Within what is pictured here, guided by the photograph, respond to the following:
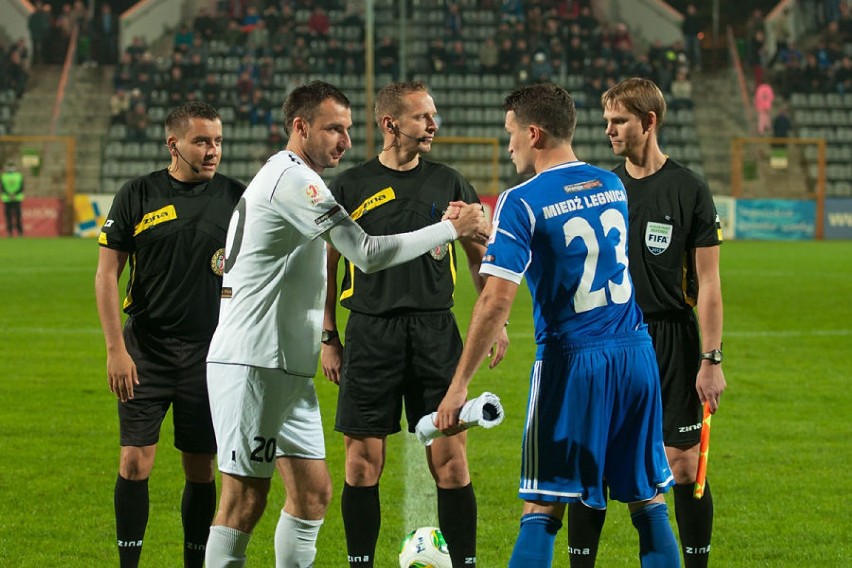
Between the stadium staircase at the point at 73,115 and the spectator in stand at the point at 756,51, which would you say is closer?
the stadium staircase at the point at 73,115

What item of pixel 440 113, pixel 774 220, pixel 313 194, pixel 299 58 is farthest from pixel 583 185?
pixel 299 58

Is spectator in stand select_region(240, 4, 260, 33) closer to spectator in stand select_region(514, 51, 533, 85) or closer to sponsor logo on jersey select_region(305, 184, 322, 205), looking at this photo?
spectator in stand select_region(514, 51, 533, 85)

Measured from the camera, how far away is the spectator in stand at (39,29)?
115 feet

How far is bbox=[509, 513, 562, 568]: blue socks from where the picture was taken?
3867 mm

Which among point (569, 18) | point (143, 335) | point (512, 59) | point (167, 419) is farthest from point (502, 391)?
point (569, 18)

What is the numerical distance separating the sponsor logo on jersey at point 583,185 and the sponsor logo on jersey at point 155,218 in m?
1.75

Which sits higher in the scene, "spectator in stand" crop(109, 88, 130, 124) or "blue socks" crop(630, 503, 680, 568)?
"spectator in stand" crop(109, 88, 130, 124)

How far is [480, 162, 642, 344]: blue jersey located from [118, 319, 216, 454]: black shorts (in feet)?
4.99

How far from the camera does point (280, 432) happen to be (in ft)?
13.7

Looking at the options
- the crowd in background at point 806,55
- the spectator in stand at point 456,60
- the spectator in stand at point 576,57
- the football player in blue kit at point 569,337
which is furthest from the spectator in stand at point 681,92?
the football player in blue kit at point 569,337

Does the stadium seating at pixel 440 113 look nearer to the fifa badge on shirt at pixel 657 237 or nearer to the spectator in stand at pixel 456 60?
the spectator in stand at pixel 456 60

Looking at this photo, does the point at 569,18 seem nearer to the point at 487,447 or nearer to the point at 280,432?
the point at 487,447

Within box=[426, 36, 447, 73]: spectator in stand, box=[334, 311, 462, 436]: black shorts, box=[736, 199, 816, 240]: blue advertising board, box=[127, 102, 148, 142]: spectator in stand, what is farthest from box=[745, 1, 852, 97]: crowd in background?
box=[334, 311, 462, 436]: black shorts

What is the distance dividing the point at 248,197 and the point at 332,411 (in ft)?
15.4
